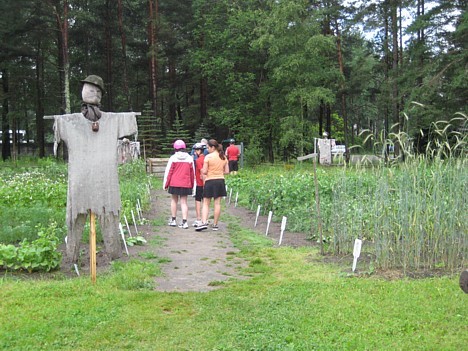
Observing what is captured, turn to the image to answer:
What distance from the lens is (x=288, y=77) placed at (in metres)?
29.9

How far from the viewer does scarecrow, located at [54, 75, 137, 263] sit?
259 inches

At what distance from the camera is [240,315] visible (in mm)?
4645

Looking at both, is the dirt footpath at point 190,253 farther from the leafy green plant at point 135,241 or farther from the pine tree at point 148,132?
the pine tree at point 148,132

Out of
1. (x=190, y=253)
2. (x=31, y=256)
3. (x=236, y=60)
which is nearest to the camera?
(x=31, y=256)

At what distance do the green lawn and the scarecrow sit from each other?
3.15ft

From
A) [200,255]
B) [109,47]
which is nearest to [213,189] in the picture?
[200,255]

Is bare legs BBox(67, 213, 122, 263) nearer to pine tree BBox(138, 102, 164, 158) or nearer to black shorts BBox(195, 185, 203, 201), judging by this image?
black shorts BBox(195, 185, 203, 201)

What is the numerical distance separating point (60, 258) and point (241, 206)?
7718 mm

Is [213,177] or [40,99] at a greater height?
[40,99]

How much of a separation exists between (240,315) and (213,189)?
5408 mm

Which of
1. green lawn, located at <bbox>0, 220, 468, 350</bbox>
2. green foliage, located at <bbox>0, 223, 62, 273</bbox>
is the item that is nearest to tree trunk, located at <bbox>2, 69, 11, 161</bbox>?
green foliage, located at <bbox>0, 223, 62, 273</bbox>

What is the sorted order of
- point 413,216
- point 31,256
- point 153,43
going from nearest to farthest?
point 31,256 < point 413,216 < point 153,43

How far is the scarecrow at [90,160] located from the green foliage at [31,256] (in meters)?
0.37

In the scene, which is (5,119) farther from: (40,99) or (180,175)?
(180,175)
